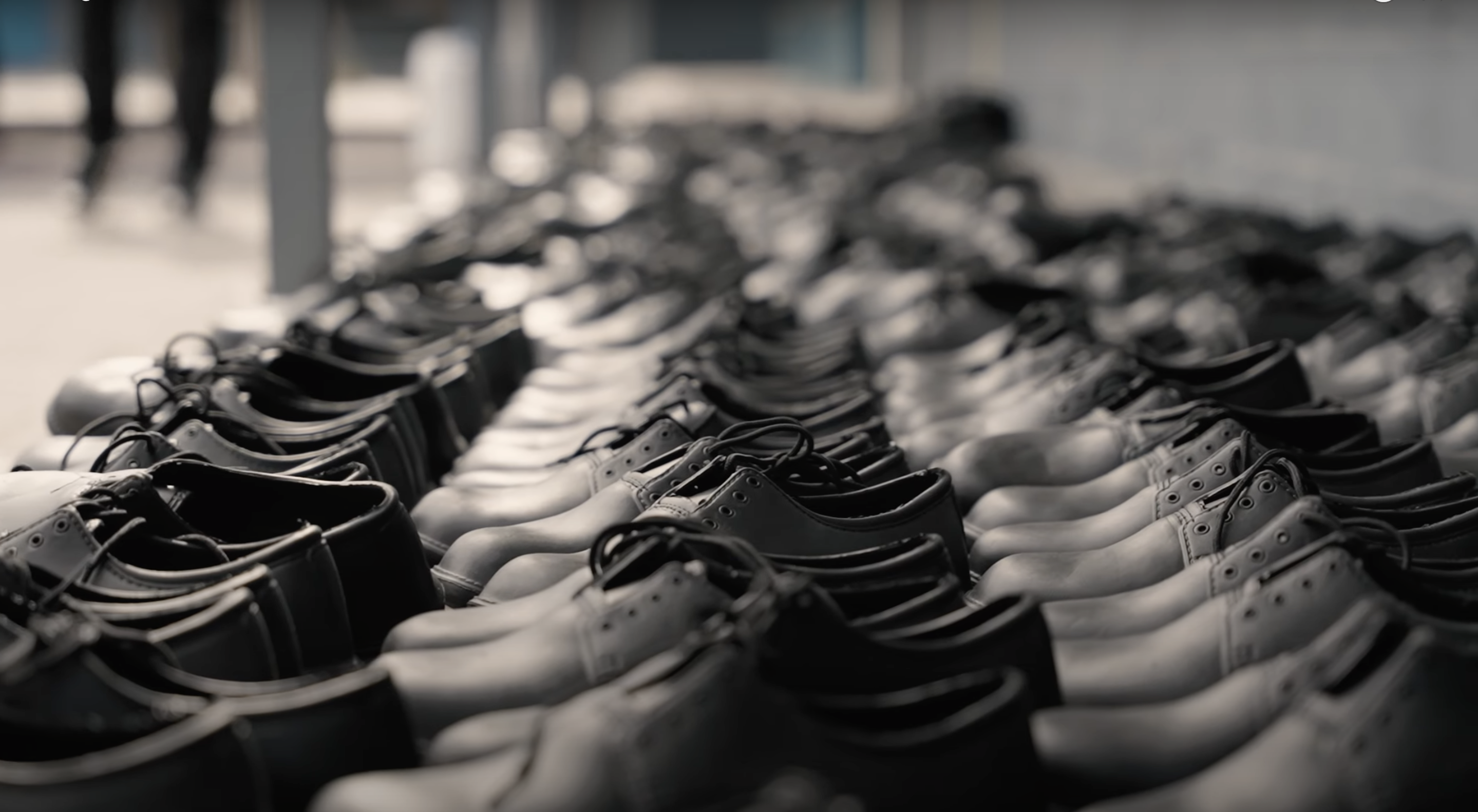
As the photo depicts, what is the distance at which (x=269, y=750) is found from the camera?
4.40ft

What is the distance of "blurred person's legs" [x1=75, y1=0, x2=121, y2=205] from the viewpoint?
698 centimetres

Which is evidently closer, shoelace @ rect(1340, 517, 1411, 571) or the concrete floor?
shoelace @ rect(1340, 517, 1411, 571)

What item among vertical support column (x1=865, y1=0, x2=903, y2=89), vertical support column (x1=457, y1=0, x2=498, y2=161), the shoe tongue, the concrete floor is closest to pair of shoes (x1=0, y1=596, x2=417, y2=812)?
the shoe tongue

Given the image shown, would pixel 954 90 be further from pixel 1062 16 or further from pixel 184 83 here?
pixel 184 83

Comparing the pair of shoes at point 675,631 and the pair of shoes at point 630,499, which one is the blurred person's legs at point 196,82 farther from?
the pair of shoes at point 675,631

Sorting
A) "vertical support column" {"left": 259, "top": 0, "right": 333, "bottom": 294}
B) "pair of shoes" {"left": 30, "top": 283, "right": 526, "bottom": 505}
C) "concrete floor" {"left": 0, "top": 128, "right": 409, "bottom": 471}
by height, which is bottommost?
"concrete floor" {"left": 0, "top": 128, "right": 409, "bottom": 471}

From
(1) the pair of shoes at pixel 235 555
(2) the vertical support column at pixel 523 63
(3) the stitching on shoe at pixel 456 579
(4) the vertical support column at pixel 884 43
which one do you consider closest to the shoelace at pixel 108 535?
(1) the pair of shoes at pixel 235 555

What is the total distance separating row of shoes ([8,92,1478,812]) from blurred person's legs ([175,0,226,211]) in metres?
4.47

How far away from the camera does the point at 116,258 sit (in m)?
6.25

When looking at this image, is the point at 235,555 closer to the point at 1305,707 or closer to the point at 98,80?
the point at 1305,707

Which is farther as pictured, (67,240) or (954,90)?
(954,90)

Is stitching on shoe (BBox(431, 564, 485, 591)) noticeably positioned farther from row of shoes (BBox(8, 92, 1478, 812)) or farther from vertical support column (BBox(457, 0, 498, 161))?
vertical support column (BBox(457, 0, 498, 161))

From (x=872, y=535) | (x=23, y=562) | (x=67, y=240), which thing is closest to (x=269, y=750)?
(x=23, y=562)

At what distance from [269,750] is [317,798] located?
2.6 inches
